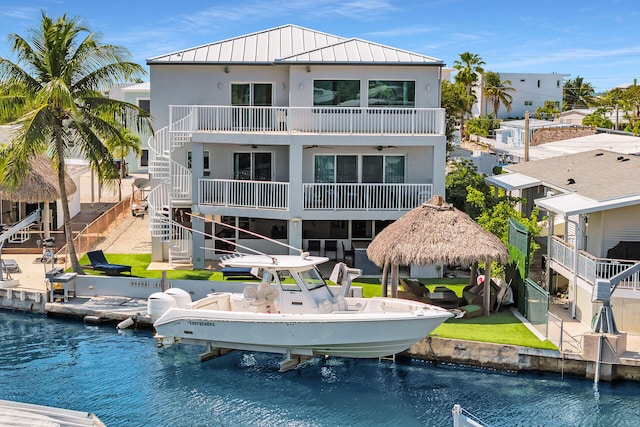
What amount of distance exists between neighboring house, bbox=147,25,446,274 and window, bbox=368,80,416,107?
0.04 meters

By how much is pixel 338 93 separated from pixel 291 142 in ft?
10.6

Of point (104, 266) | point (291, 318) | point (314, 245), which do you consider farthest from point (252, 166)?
point (291, 318)

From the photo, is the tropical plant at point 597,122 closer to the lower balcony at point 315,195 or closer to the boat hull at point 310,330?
Answer: the lower balcony at point 315,195

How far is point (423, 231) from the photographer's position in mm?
25547

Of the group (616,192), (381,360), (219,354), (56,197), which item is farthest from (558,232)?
(56,197)

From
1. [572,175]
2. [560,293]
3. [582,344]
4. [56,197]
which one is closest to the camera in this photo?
[582,344]

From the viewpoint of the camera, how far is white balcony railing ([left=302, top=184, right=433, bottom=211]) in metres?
30.9

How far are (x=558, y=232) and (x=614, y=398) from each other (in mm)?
11214

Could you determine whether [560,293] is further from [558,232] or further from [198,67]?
[198,67]

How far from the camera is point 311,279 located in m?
24.2

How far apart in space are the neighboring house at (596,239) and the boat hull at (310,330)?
512 centimetres

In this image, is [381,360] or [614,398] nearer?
[614,398]

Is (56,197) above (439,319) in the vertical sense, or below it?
above

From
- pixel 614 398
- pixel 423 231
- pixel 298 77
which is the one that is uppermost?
pixel 298 77
